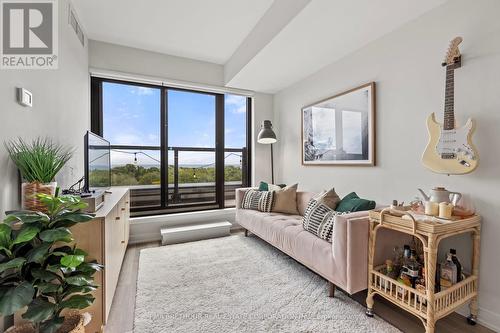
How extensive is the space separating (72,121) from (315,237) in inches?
106

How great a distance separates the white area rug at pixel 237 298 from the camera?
1550 millimetres

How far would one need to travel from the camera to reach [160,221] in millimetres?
3338

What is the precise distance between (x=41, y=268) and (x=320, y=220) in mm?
1931

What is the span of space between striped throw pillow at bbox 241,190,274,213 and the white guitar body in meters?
1.79

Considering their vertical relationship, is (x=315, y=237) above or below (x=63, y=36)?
below

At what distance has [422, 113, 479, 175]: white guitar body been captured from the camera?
5.18ft

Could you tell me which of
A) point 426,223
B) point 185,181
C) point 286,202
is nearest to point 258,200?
point 286,202

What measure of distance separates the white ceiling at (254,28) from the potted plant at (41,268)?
2.24m

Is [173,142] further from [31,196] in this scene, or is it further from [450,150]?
[450,150]

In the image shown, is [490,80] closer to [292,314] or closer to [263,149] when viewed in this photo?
[292,314]

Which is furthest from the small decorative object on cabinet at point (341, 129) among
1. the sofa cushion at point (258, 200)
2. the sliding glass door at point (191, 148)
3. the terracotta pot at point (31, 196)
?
the terracotta pot at point (31, 196)

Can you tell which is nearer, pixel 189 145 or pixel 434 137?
pixel 434 137

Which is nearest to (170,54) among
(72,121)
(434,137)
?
(72,121)

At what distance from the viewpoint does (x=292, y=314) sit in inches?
65.4
